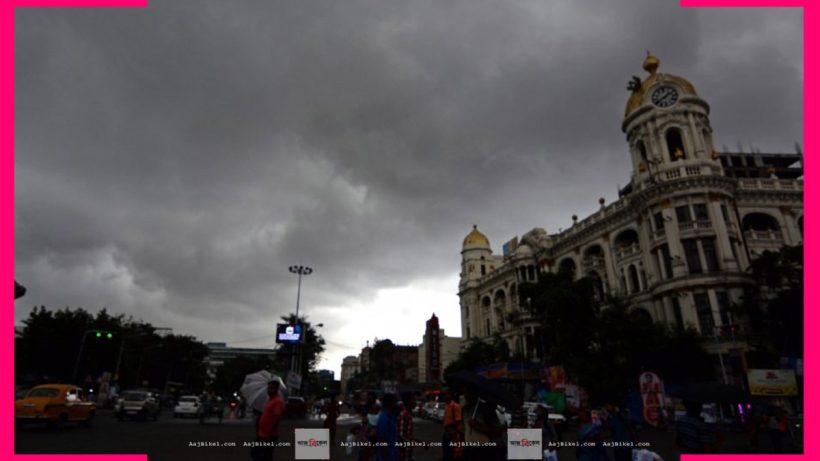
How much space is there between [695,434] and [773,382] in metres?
18.4

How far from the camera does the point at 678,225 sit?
35250mm

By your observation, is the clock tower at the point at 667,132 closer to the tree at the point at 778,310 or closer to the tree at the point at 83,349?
the tree at the point at 778,310

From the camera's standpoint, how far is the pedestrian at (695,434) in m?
8.50

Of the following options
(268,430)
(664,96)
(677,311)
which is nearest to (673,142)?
(664,96)

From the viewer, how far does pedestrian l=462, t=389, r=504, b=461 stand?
22.5 ft

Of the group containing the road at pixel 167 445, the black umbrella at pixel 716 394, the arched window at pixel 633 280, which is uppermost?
the arched window at pixel 633 280

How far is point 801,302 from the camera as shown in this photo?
985 inches

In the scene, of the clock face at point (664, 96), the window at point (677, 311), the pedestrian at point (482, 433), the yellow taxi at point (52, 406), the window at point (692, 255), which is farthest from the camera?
the clock face at point (664, 96)

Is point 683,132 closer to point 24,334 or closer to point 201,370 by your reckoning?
point 24,334

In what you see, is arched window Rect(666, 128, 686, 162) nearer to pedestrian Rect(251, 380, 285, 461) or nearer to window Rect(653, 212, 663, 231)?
window Rect(653, 212, 663, 231)

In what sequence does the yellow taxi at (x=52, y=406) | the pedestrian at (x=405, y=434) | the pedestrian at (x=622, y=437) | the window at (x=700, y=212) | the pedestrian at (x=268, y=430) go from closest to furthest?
the pedestrian at (x=268, y=430) → the pedestrian at (x=622, y=437) → the pedestrian at (x=405, y=434) → the yellow taxi at (x=52, y=406) → the window at (x=700, y=212)

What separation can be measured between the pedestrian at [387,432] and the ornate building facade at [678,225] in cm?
2889

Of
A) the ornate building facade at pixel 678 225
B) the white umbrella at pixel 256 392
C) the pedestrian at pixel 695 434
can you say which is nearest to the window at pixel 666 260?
the ornate building facade at pixel 678 225

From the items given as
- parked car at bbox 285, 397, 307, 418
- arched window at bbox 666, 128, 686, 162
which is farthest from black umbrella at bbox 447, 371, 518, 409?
arched window at bbox 666, 128, 686, 162
